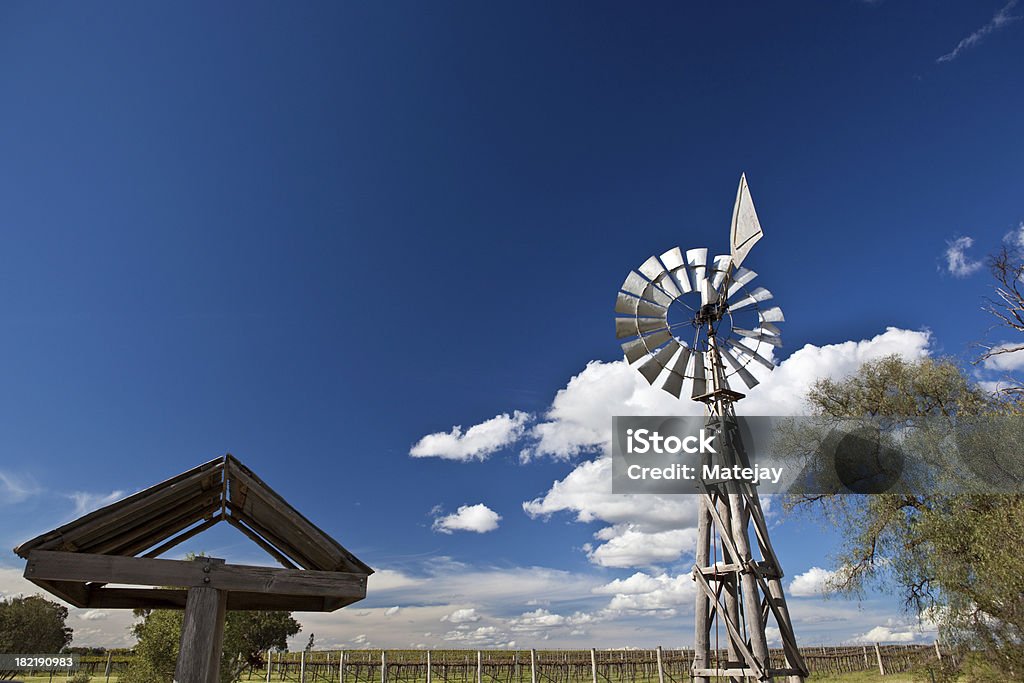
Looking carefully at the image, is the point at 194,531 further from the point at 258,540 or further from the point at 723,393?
the point at 723,393

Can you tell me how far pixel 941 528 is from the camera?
12.1 metres

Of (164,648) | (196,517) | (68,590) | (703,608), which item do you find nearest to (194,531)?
(196,517)

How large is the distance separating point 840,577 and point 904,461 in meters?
3.32

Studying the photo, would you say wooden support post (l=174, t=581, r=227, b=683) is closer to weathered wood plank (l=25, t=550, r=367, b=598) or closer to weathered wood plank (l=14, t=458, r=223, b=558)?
weathered wood plank (l=25, t=550, r=367, b=598)

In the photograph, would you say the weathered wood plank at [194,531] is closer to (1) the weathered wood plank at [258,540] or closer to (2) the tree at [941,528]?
(1) the weathered wood plank at [258,540]

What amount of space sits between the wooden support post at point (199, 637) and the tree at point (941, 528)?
13065 mm

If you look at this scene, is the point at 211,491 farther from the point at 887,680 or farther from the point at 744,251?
the point at 887,680

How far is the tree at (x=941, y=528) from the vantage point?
11.2 meters

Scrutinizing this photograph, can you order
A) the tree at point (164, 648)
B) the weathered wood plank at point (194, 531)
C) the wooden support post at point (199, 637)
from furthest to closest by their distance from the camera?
1. the tree at point (164, 648)
2. the weathered wood plank at point (194, 531)
3. the wooden support post at point (199, 637)

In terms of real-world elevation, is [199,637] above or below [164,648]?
above

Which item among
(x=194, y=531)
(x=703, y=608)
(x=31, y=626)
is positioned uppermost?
(x=194, y=531)

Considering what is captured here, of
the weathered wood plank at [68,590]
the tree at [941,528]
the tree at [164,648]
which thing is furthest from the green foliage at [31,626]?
the tree at [941,528]

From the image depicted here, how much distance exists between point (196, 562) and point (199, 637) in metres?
0.60

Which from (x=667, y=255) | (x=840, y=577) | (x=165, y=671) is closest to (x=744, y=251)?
(x=667, y=255)
